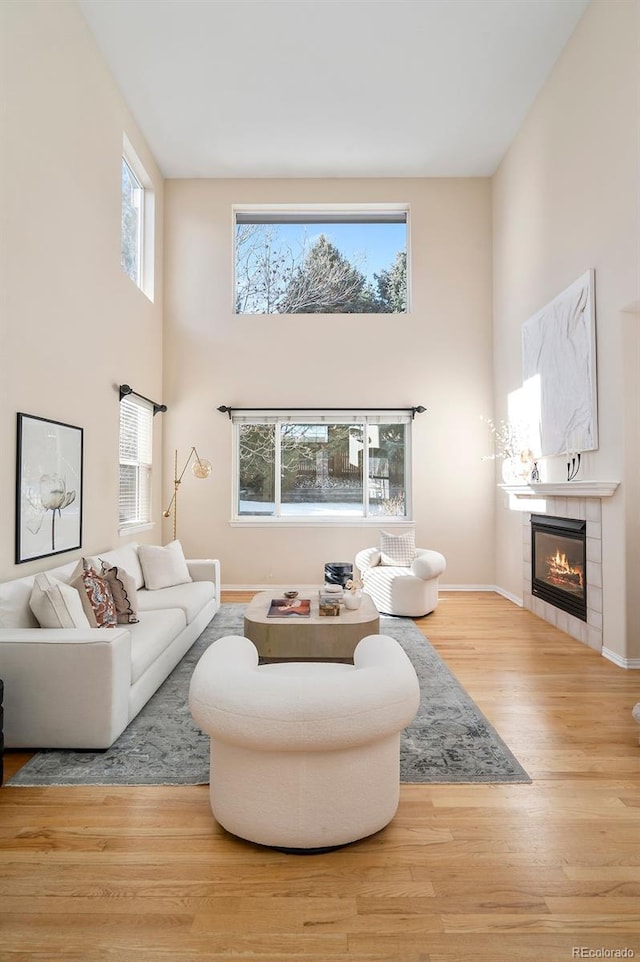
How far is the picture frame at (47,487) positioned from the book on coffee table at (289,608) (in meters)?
1.54

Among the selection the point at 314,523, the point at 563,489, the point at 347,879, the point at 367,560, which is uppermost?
the point at 563,489

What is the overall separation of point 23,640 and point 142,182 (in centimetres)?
539

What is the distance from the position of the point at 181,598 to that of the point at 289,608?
0.95m

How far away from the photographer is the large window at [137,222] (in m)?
5.60

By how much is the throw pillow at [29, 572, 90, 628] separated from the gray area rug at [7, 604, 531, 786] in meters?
0.60

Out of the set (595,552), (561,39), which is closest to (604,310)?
(595,552)

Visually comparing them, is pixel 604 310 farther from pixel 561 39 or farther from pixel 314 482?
pixel 314 482

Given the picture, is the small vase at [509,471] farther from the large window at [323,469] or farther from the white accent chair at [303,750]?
the white accent chair at [303,750]

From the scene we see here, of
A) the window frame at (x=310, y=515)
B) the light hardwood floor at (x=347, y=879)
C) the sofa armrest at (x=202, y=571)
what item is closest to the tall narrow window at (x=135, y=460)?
the sofa armrest at (x=202, y=571)

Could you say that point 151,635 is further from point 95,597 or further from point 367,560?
point 367,560

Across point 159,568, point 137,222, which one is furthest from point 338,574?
point 137,222

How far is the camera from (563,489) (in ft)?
14.8

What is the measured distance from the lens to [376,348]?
21.7 ft

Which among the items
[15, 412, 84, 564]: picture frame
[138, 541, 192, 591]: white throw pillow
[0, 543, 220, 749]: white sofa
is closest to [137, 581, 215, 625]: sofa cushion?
[138, 541, 192, 591]: white throw pillow
